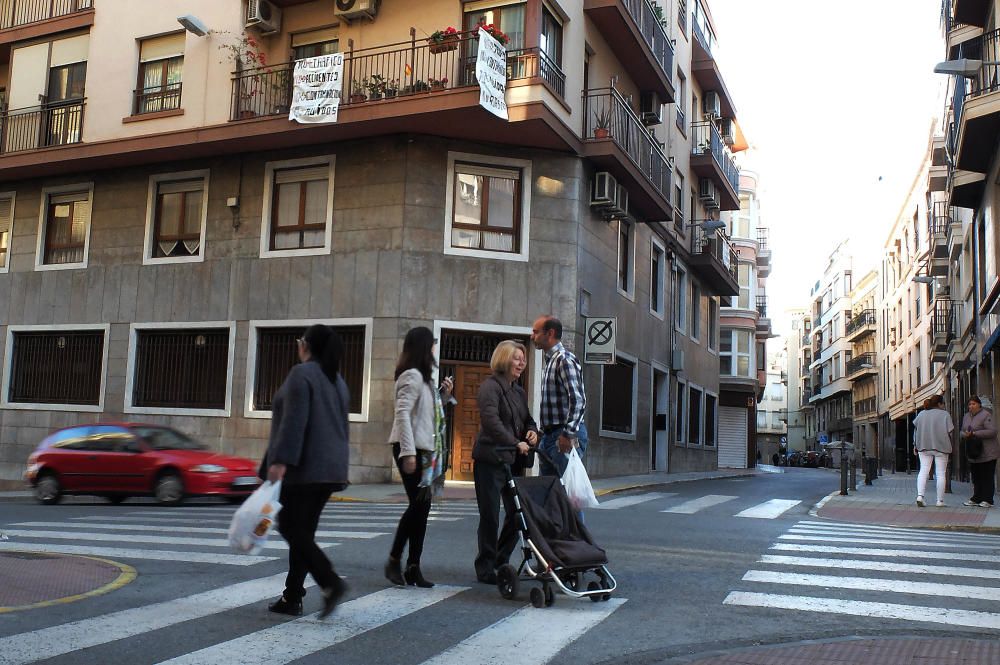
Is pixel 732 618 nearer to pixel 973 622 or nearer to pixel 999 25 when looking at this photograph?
pixel 973 622

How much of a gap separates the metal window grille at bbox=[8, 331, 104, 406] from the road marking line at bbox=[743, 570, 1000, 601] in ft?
62.1

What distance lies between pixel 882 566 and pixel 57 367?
2066 centimetres

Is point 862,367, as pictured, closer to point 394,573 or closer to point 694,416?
point 694,416

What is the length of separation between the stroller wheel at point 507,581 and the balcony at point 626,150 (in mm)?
15582

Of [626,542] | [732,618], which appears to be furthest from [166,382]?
[732,618]

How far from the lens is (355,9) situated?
2058cm

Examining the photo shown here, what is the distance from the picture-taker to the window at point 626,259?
24.7m

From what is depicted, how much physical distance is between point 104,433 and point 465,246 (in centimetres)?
804

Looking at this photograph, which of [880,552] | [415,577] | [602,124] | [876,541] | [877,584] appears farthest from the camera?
[602,124]

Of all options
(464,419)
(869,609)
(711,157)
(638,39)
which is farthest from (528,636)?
(711,157)

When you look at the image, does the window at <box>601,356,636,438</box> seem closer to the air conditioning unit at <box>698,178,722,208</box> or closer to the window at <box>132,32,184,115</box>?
the air conditioning unit at <box>698,178,722,208</box>

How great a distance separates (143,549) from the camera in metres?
8.33

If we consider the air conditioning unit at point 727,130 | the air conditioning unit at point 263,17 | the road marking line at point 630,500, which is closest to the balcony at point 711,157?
the air conditioning unit at point 727,130

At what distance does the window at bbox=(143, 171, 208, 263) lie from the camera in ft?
72.4
